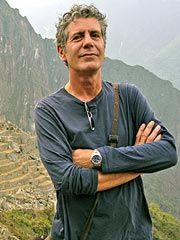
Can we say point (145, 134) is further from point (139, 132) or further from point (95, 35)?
point (95, 35)

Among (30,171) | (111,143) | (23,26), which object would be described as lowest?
(30,171)

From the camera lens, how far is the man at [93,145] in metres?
2.36

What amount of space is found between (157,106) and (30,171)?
14453 centimetres

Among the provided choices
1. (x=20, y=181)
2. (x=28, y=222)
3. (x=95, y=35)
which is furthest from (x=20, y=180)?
(x=95, y=35)

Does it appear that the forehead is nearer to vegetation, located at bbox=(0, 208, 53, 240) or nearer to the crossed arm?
the crossed arm

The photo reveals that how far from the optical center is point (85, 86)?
8.38 ft

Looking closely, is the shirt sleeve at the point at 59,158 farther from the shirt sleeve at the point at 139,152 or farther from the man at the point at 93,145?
the shirt sleeve at the point at 139,152

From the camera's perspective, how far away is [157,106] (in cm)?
16712

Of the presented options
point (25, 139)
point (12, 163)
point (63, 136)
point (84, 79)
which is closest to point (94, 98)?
point (84, 79)

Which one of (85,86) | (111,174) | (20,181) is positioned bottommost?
(20,181)

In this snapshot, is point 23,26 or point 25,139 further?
point 23,26

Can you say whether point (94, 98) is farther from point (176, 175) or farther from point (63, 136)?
point (176, 175)

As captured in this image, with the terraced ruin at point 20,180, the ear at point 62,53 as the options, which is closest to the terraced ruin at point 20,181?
the terraced ruin at point 20,180

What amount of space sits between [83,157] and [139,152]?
11.4 inches
